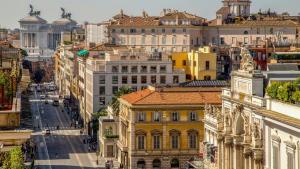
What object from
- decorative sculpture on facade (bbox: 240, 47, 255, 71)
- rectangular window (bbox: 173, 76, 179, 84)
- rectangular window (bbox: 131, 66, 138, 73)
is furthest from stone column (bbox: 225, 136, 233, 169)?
rectangular window (bbox: 131, 66, 138, 73)

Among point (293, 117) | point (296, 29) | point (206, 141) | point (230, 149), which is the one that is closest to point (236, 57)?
point (296, 29)

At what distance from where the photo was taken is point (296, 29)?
152m

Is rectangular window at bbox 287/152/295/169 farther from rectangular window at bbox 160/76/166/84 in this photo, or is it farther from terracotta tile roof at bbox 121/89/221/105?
rectangular window at bbox 160/76/166/84

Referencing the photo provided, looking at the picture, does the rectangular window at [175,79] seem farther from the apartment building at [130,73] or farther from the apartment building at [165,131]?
the apartment building at [165,131]

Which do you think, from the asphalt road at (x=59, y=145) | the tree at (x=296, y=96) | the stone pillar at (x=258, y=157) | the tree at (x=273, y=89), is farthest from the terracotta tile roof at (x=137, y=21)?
the tree at (x=296, y=96)

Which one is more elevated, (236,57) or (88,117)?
(236,57)

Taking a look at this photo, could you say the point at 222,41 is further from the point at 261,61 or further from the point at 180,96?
the point at 180,96

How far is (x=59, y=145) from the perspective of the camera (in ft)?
348

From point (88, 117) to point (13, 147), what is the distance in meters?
67.1

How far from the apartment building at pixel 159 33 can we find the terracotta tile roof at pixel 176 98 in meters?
70.0

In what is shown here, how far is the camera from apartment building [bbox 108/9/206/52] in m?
155

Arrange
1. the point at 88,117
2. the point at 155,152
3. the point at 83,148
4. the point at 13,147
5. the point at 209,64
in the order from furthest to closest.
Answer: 1. the point at 88,117
2. the point at 209,64
3. the point at 83,148
4. the point at 155,152
5. the point at 13,147

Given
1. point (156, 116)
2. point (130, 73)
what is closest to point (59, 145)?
point (130, 73)

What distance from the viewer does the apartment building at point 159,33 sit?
155 metres
